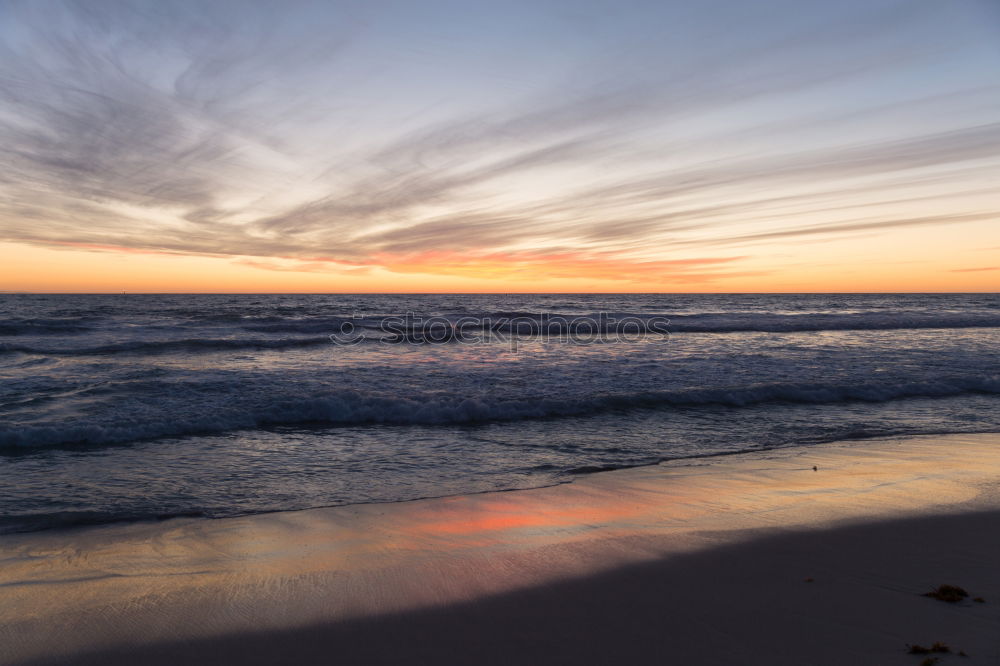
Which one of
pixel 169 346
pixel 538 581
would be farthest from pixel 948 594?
pixel 169 346

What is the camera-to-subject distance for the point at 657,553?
13.4 ft

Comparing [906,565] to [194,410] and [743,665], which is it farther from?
[194,410]

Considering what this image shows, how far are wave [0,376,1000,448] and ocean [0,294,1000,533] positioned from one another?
0.14ft

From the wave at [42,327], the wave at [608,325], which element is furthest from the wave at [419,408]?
the wave at [42,327]

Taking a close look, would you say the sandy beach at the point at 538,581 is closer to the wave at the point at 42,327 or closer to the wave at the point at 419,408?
the wave at the point at 419,408

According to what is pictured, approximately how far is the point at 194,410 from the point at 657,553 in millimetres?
8375

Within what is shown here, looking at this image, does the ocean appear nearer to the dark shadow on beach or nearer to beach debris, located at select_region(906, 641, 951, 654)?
the dark shadow on beach

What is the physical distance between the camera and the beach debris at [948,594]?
3.27 metres

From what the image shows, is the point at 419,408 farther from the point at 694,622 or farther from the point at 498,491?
the point at 694,622

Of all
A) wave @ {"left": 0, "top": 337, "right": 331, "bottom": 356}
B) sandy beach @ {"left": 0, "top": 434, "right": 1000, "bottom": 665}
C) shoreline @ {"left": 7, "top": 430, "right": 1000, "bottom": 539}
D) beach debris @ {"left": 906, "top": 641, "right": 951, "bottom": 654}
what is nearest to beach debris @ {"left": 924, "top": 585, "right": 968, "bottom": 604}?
sandy beach @ {"left": 0, "top": 434, "right": 1000, "bottom": 665}

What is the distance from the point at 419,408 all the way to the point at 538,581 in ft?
20.1

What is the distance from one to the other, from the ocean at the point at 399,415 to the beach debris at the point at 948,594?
11.3 feet

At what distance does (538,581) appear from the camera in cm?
366

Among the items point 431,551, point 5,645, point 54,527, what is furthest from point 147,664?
point 54,527
